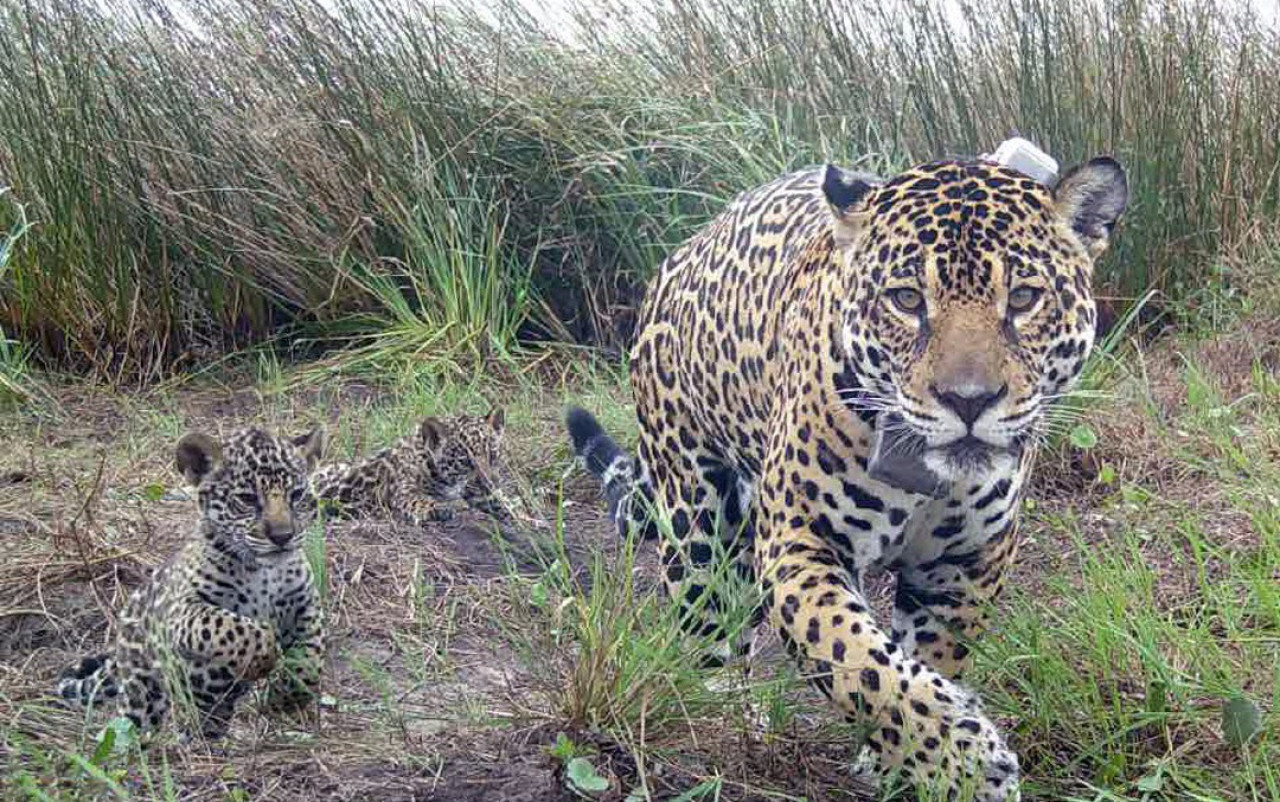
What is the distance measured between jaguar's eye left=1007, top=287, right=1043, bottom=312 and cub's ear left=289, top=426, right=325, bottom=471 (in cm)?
205

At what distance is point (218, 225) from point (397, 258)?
89cm

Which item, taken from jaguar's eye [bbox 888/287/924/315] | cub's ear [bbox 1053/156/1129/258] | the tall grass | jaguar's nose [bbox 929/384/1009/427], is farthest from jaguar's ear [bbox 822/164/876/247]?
the tall grass

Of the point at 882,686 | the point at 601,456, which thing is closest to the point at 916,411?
the point at 882,686

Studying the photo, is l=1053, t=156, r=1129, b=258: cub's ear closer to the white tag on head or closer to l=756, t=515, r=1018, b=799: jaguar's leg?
the white tag on head

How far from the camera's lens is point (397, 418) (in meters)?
7.45

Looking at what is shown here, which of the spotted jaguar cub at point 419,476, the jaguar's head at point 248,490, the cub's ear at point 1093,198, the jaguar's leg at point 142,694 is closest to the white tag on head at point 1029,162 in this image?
the cub's ear at point 1093,198

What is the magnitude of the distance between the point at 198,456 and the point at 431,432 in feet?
7.16

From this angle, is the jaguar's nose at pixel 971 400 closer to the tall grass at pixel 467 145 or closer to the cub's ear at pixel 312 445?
the cub's ear at pixel 312 445

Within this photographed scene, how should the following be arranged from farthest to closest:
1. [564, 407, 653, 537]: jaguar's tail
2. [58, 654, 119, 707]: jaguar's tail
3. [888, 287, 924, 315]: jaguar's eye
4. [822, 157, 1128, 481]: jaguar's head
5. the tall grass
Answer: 1. the tall grass
2. [564, 407, 653, 537]: jaguar's tail
3. [58, 654, 119, 707]: jaguar's tail
4. [888, 287, 924, 315]: jaguar's eye
5. [822, 157, 1128, 481]: jaguar's head

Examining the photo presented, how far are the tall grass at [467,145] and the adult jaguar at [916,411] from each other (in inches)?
162

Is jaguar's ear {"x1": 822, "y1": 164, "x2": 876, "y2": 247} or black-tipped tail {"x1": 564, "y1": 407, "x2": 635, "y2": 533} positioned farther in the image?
black-tipped tail {"x1": 564, "y1": 407, "x2": 635, "y2": 533}

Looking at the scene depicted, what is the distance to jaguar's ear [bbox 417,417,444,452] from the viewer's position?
21.6 ft

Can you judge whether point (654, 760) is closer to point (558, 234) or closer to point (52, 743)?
point (52, 743)

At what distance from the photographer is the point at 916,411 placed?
3.57 metres
